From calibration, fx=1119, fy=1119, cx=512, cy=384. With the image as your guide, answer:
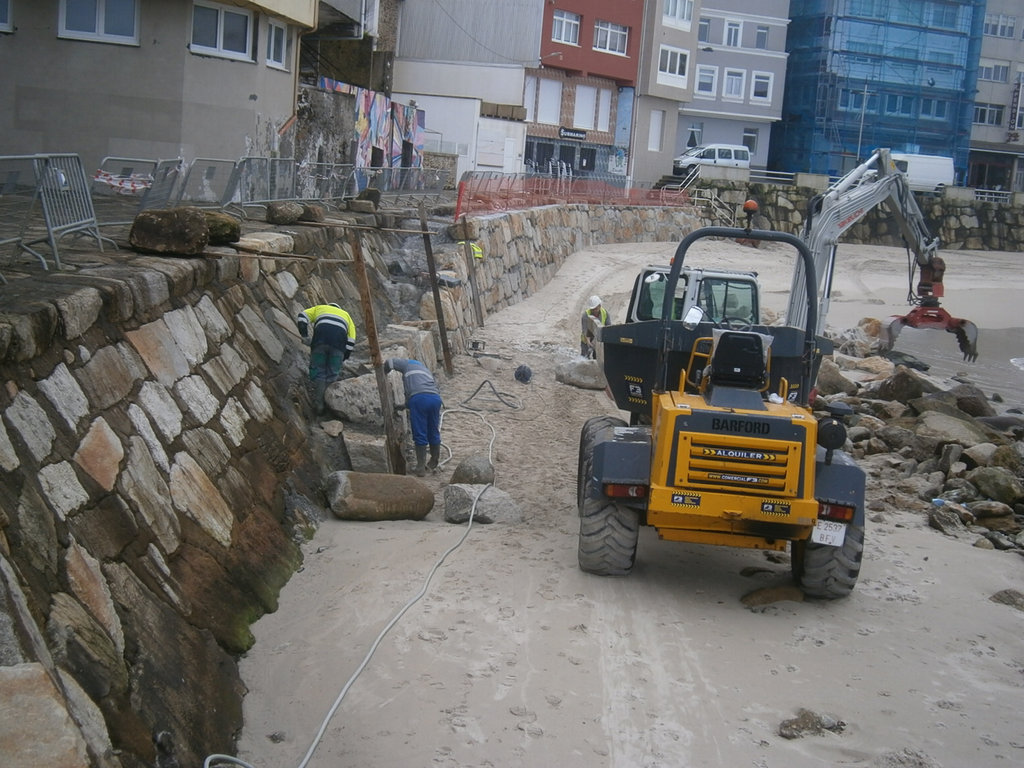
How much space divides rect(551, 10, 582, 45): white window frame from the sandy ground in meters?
37.7

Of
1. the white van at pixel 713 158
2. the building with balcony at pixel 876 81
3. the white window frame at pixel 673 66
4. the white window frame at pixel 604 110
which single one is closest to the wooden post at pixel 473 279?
the white window frame at pixel 604 110

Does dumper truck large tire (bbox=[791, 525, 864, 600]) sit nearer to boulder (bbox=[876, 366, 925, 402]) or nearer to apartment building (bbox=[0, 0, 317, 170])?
boulder (bbox=[876, 366, 925, 402])

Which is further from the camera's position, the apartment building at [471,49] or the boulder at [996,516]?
the apartment building at [471,49]

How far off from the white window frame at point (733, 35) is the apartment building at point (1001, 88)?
49.2ft

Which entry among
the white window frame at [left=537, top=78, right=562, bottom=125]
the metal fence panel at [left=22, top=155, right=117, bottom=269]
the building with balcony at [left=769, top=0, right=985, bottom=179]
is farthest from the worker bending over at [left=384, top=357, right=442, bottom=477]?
the building with balcony at [left=769, top=0, right=985, bottom=179]

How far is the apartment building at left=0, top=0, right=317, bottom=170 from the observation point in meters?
18.8

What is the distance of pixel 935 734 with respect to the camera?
6664 millimetres

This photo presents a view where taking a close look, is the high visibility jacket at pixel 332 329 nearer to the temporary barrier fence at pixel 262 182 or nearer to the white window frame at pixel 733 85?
the temporary barrier fence at pixel 262 182

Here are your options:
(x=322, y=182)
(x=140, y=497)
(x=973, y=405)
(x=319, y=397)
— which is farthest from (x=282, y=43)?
(x=140, y=497)

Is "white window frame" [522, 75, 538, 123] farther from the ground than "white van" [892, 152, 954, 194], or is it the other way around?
"white window frame" [522, 75, 538, 123]

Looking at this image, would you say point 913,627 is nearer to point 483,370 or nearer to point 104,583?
point 104,583

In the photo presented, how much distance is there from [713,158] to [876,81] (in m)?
13.4

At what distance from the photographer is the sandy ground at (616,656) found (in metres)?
6.29

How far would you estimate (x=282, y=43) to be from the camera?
2208 cm
